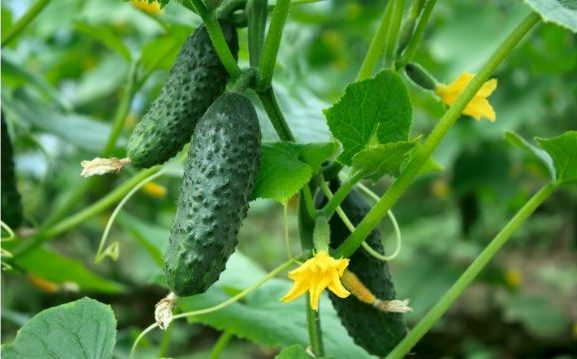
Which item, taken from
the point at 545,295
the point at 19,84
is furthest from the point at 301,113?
the point at 545,295

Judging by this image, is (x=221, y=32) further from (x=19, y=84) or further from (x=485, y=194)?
(x=485, y=194)

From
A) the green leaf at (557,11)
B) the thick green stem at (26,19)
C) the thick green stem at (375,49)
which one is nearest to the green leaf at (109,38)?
the thick green stem at (26,19)

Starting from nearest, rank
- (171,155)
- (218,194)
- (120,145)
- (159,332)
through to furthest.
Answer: (218,194) → (171,155) → (120,145) → (159,332)

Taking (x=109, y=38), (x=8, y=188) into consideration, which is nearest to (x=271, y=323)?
(x=8, y=188)

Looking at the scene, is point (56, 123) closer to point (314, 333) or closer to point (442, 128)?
point (314, 333)

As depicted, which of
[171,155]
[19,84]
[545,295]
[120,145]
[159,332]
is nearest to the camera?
[171,155]

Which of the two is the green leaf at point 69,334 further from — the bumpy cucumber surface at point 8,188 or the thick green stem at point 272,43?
the bumpy cucumber surface at point 8,188

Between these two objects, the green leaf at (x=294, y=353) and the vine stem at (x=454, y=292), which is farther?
the vine stem at (x=454, y=292)
